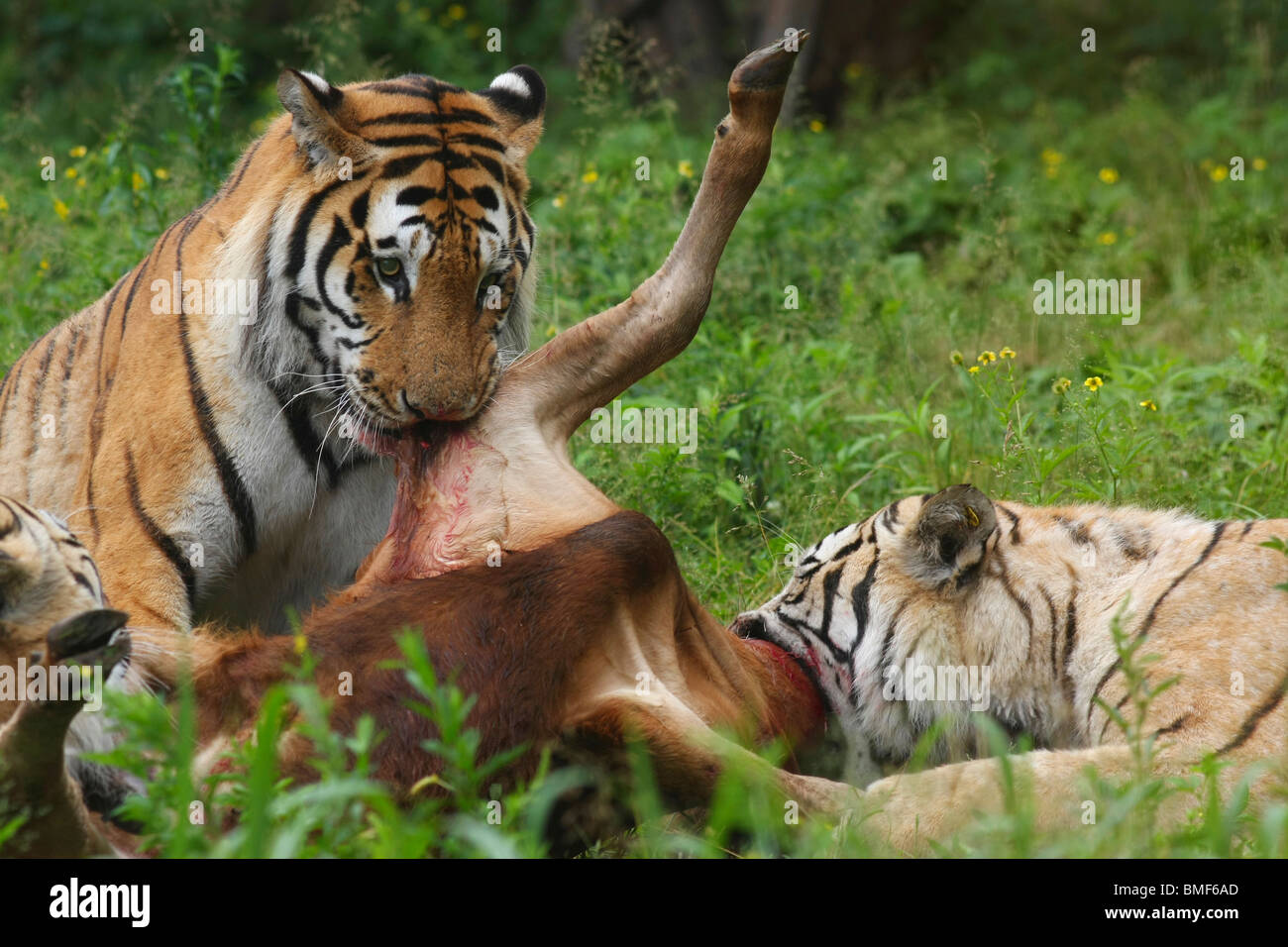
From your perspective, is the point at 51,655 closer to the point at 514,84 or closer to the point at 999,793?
the point at 999,793

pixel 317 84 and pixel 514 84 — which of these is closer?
pixel 317 84

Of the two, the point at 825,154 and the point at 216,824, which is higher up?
the point at 825,154

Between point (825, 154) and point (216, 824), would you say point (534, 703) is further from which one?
point (825, 154)

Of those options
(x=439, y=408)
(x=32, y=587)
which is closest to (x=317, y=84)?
(x=439, y=408)

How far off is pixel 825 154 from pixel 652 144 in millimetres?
969

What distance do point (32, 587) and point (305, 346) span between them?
100 cm

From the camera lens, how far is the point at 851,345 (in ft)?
17.8

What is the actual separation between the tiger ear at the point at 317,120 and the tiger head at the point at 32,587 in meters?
1.12

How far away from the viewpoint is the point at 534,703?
2826 millimetres

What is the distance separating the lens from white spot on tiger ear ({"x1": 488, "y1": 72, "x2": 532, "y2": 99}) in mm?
4027

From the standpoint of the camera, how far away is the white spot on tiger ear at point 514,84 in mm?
4027

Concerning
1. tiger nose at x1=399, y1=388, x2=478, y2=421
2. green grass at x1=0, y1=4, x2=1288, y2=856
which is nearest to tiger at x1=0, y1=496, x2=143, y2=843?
green grass at x1=0, y1=4, x2=1288, y2=856

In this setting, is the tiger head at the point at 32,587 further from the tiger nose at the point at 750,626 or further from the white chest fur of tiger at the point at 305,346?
the tiger nose at the point at 750,626
